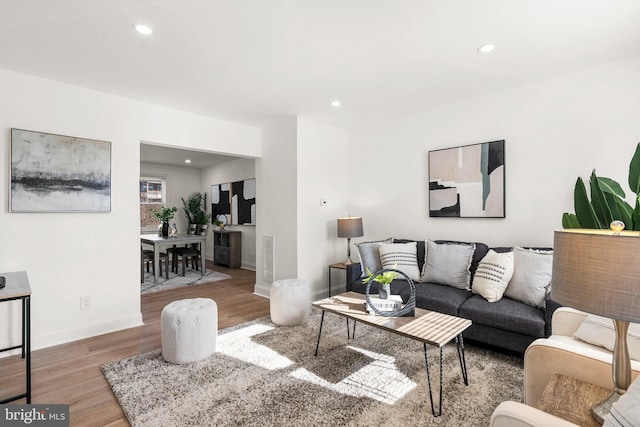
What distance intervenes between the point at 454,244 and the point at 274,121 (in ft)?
9.11

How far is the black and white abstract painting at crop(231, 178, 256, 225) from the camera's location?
636 centimetres

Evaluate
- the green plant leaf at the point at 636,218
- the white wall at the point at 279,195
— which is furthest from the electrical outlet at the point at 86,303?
the green plant leaf at the point at 636,218

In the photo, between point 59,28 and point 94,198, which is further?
point 94,198

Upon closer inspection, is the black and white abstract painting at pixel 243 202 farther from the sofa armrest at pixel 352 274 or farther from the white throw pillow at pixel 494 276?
the white throw pillow at pixel 494 276

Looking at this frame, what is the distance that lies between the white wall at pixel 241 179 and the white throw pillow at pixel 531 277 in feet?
15.8

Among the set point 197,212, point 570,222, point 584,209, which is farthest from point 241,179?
point 584,209

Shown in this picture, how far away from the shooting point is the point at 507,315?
8.02 feet

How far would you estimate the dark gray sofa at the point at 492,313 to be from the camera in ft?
7.68

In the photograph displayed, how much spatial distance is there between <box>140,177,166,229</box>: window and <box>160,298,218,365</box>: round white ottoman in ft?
17.8

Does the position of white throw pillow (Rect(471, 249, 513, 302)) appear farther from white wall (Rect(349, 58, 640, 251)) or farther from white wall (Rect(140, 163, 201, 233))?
white wall (Rect(140, 163, 201, 233))

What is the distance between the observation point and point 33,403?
2006 millimetres

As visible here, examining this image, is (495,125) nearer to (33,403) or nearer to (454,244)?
(454,244)

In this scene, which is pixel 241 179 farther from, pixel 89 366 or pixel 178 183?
pixel 89 366

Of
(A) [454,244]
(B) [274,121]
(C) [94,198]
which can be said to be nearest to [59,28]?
(C) [94,198]
